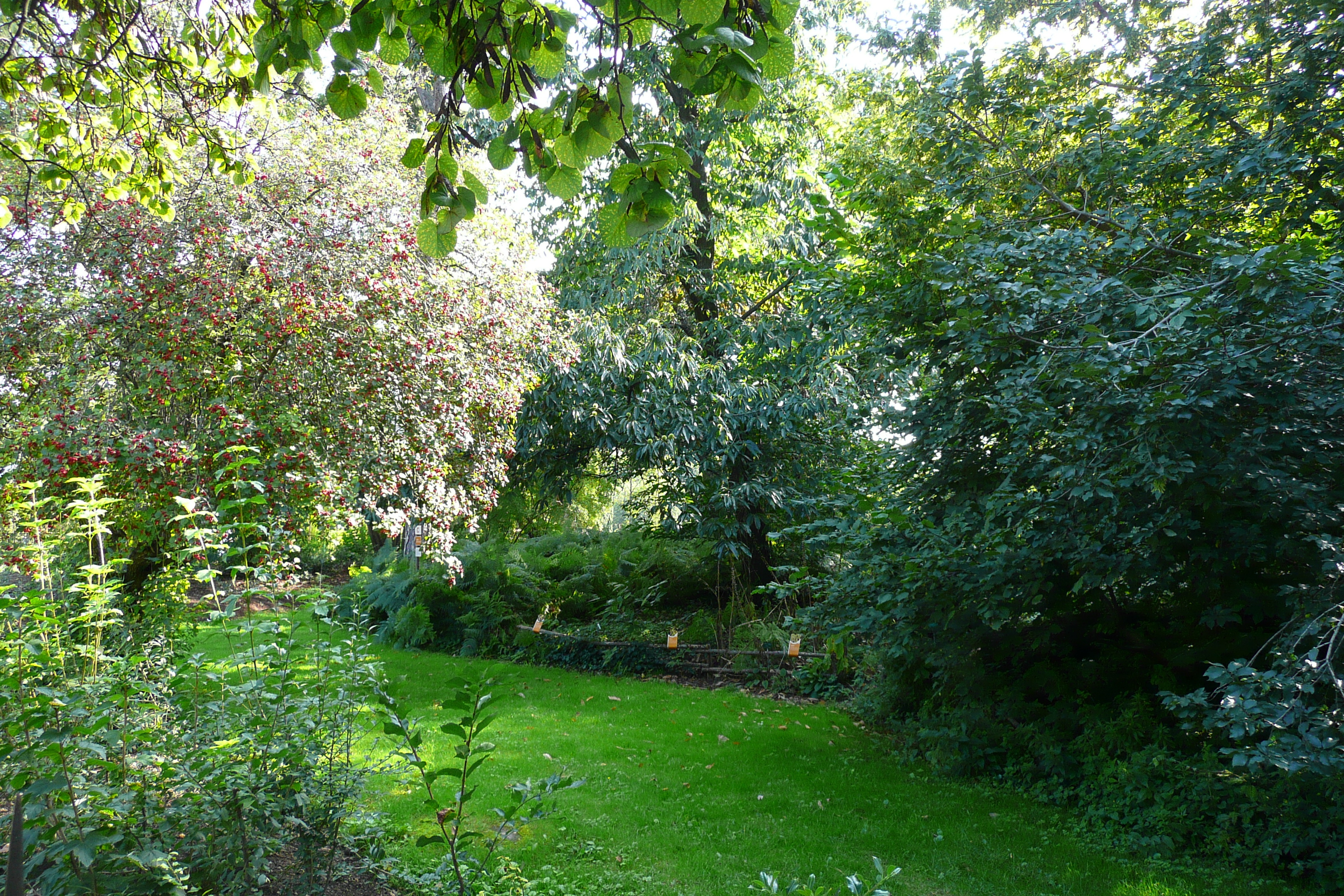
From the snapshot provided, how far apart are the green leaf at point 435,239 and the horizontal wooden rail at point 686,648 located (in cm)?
649

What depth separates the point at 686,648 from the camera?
873 cm

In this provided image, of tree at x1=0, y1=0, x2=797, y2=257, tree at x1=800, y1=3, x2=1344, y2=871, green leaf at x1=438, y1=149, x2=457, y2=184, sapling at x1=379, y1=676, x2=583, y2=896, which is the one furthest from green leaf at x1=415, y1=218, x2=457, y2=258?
tree at x1=800, y1=3, x2=1344, y2=871

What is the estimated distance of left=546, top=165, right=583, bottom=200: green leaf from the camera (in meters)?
1.81

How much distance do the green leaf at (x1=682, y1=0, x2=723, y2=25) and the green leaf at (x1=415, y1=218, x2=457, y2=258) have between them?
69 cm

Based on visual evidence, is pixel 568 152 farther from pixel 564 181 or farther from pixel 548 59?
pixel 548 59

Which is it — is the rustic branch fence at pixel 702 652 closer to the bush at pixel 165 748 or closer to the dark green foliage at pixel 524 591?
the dark green foliage at pixel 524 591

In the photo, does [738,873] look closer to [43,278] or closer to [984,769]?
[984,769]

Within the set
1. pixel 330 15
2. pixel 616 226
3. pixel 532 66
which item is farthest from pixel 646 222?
pixel 330 15

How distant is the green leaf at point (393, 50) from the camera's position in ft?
6.19

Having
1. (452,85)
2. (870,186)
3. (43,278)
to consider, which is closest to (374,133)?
(43,278)

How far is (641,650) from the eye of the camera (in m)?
8.86

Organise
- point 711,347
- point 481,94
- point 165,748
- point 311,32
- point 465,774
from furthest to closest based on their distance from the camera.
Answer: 1. point 711,347
2. point 165,748
3. point 465,774
4. point 311,32
5. point 481,94

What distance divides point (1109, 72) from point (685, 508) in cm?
570

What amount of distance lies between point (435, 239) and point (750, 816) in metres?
3.96
